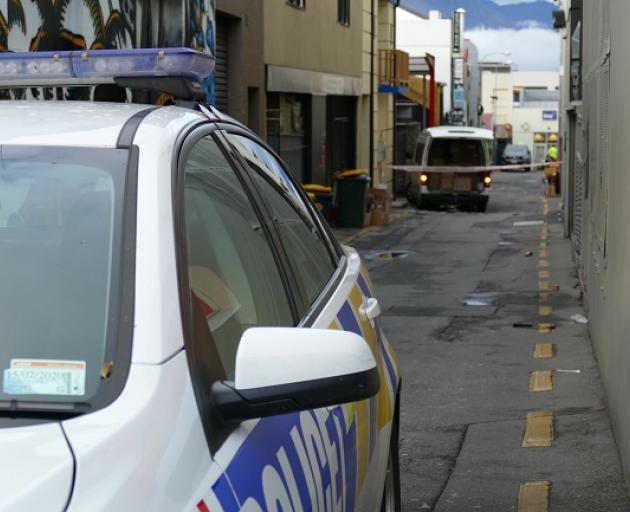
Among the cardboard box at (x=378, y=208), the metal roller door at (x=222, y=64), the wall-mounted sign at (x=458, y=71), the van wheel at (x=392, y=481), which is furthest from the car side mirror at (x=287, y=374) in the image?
the wall-mounted sign at (x=458, y=71)

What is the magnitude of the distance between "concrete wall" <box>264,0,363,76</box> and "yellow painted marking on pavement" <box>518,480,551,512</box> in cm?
1593

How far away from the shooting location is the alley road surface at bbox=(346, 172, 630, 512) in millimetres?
6289

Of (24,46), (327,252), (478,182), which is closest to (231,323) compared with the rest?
(327,252)

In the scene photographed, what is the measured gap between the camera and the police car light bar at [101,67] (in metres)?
2.89

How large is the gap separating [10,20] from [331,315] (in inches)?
275

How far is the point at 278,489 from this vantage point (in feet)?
7.80

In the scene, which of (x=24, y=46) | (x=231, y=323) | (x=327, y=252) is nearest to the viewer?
(x=231, y=323)

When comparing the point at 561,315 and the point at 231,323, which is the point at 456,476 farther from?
the point at 561,315

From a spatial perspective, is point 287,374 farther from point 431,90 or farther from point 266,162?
point 431,90

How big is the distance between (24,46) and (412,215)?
2171cm

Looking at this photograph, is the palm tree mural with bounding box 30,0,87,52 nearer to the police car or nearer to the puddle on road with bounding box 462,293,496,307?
the puddle on road with bounding box 462,293,496,307

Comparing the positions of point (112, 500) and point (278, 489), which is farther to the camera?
point (278, 489)

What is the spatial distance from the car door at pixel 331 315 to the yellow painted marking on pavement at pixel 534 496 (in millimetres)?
1637

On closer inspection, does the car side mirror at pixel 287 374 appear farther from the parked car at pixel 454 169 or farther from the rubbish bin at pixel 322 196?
the parked car at pixel 454 169
